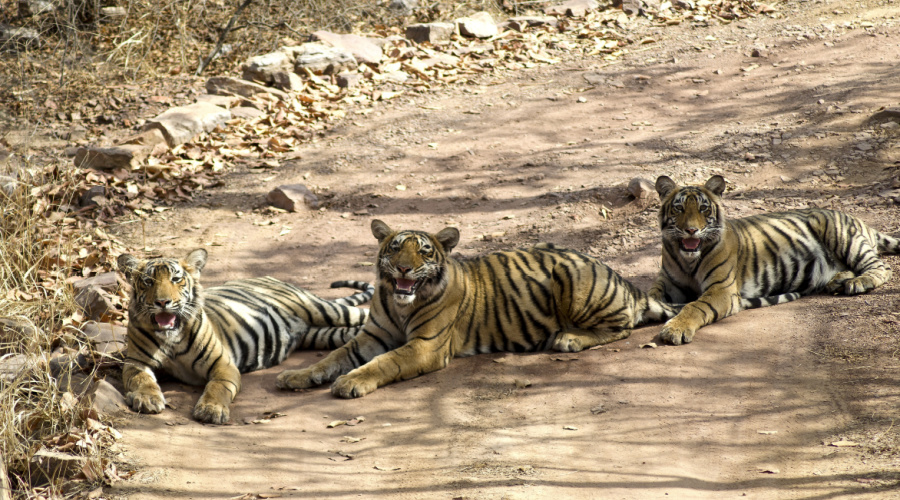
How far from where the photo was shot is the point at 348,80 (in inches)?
424

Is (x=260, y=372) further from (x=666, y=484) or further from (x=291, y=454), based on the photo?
(x=666, y=484)

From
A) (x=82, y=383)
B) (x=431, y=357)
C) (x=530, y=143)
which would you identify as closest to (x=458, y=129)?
(x=530, y=143)

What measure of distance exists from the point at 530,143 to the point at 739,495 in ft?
19.9

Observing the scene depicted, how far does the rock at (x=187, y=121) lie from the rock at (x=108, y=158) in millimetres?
620

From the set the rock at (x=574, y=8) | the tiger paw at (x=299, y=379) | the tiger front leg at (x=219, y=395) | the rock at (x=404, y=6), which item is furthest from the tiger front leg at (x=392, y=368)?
the rock at (x=404, y=6)

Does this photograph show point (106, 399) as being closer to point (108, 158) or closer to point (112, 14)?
point (108, 158)

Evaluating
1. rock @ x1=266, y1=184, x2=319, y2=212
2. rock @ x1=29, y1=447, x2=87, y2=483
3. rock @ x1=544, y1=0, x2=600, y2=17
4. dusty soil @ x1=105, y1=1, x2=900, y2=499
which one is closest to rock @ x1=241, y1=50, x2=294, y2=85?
dusty soil @ x1=105, y1=1, x2=900, y2=499

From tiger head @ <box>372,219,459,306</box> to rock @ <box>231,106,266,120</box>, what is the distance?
5.30 metres

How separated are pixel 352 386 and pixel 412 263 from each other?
78 cm

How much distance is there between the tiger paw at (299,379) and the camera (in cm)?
493

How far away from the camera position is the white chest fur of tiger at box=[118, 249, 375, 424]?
460 cm

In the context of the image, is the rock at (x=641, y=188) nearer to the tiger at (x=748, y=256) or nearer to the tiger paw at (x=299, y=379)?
the tiger at (x=748, y=256)

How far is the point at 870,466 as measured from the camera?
3.62 m

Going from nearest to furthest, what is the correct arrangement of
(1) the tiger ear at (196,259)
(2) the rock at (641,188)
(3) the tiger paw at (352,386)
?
1. (3) the tiger paw at (352,386)
2. (1) the tiger ear at (196,259)
3. (2) the rock at (641,188)
